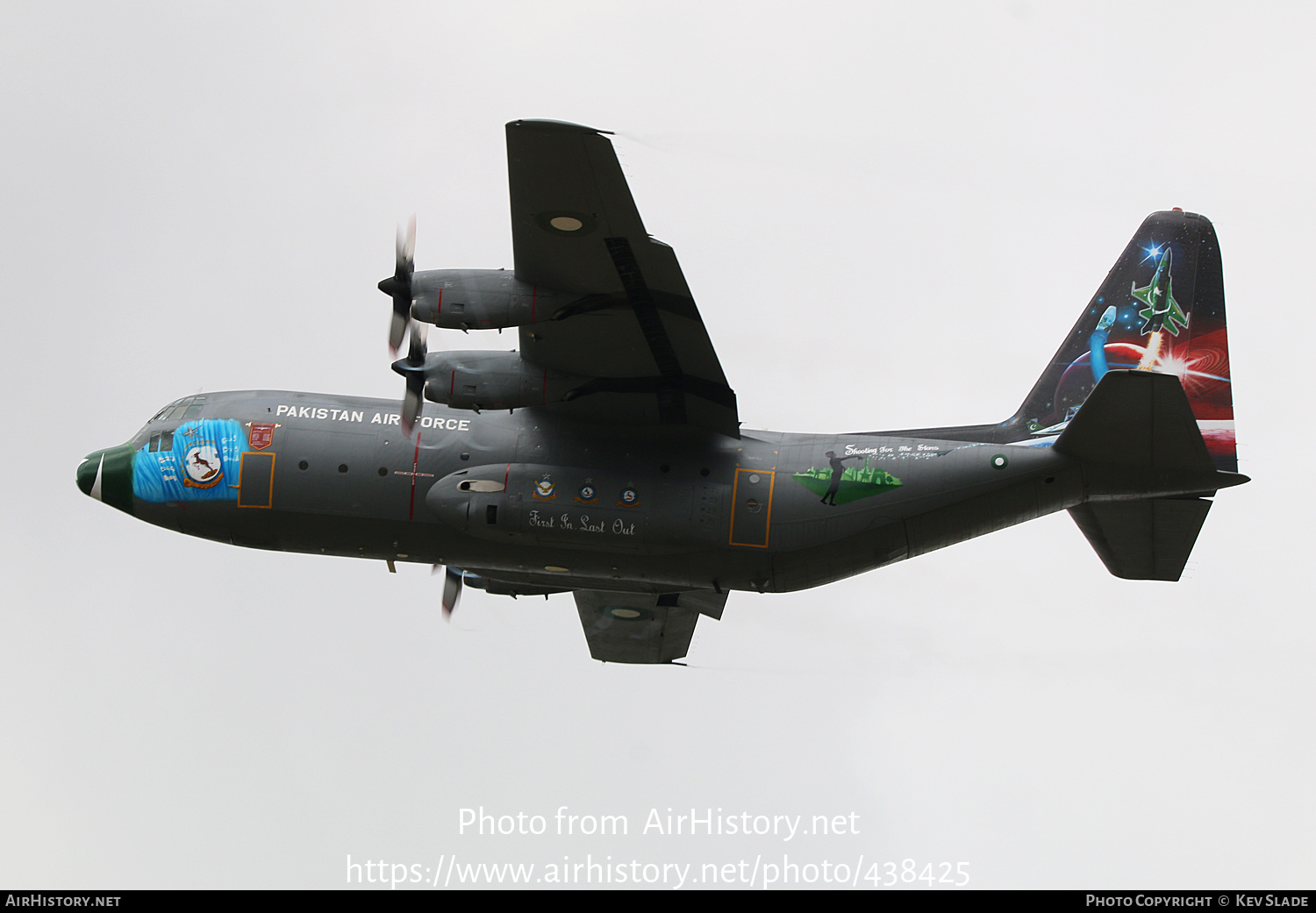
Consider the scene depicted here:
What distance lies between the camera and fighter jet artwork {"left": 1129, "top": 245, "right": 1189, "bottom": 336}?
21.1m

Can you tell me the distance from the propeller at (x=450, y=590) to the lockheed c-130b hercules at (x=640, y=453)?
2.59 metres

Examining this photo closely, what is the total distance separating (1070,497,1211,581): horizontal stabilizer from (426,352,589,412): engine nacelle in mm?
7460

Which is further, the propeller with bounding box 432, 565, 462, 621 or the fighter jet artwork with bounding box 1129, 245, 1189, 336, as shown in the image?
the propeller with bounding box 432, 565, 462, 621

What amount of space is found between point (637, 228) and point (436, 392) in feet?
11.9

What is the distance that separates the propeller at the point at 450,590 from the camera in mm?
23516

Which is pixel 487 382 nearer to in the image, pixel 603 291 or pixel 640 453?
pixel 603 291

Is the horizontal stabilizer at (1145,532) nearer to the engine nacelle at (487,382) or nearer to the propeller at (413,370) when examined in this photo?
the engine nacelle at (487,382)

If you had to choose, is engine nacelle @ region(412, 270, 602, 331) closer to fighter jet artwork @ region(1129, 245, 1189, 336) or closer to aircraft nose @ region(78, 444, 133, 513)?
aircraft nose @ region(78, 444, 133, 513)

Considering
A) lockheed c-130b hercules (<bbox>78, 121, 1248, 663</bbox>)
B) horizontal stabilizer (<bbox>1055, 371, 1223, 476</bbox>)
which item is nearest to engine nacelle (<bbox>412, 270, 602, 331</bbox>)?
lockheed c-130b hercules (<bbox>78, 121, 1248, 663</bbox>)

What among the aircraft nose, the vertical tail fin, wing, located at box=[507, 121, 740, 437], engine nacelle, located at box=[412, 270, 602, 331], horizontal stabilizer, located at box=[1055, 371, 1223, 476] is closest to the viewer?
wing, located at box=[507, 121, 740, 437]

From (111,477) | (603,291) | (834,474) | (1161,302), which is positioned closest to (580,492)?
(603,291)

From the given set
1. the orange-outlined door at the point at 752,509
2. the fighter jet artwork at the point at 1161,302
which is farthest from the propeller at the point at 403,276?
the fighter jet artwork at the point at 1161,302

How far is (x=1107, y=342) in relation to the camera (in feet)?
70.6

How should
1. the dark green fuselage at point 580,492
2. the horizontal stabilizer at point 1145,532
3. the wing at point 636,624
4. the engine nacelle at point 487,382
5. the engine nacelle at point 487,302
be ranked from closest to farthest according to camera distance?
the engine nacelle at point 487,302, the engine nacelle at point 487,382, the dark green fuselage at point 580,492, the horizontal stabilizer at point 1145,532, the wing at point 636,624
